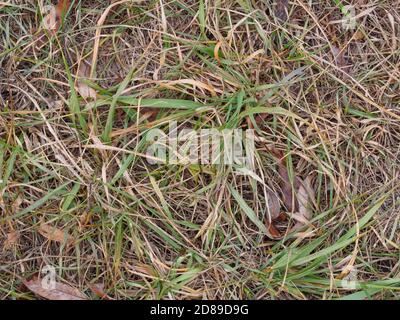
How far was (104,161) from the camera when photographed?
5.55ft

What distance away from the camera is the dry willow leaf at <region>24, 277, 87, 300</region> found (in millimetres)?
1660

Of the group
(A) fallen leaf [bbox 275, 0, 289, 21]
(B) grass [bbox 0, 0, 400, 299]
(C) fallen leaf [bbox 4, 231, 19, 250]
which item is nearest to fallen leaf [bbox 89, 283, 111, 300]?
(B) grass [bbox 0, 0, 400, 299]

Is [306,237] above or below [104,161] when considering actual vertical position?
below

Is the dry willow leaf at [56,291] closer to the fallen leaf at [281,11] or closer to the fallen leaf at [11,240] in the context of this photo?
the fallen leaf at [11,240]

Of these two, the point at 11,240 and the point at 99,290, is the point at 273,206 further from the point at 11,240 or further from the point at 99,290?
the point at 11,240

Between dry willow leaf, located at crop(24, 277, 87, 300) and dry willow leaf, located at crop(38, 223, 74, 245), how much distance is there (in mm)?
136

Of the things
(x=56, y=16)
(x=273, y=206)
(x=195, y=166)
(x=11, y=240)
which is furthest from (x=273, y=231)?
(x=56, y=16)

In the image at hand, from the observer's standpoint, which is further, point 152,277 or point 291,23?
point 291,23

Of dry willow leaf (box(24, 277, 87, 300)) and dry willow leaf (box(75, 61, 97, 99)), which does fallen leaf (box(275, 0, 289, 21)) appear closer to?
dry willow leaf (box(75, 61, 97, 99))

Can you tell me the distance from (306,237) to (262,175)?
240 mm

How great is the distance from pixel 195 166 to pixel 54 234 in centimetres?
49

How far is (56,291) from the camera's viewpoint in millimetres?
1664
